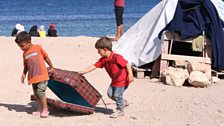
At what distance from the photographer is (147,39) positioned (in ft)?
38.5

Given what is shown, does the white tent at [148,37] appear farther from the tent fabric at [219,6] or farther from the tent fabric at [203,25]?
the tent fabric at [203,25]

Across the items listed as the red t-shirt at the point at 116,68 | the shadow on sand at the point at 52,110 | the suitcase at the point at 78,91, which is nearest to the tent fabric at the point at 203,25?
the shadow on sand at the point at 52,110

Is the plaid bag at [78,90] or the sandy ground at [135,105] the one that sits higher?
the plaid bag at [78,90]

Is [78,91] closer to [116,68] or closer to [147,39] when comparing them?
[116,68]

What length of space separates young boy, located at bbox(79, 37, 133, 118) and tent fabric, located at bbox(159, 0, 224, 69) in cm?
338

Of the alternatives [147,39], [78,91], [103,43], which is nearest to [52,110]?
[78,91]

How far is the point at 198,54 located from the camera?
38.8 feet

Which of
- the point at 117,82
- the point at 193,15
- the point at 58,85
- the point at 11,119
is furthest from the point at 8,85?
the point at 193,15

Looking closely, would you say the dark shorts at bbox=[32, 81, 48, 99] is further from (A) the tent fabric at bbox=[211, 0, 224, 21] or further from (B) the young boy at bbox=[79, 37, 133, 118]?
(A) the tent fabric at bbox=[211, 0, 224, 21]

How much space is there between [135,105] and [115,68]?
3.83 ft

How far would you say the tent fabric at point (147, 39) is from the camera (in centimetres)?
1132

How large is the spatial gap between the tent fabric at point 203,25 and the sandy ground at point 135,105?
0.61m

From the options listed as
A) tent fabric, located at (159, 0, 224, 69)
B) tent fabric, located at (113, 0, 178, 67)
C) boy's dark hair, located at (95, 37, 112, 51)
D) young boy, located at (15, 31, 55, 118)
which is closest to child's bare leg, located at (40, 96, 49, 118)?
young boy, located at (15, 31, 55, 118)

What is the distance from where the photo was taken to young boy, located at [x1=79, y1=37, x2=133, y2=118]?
307 inches
